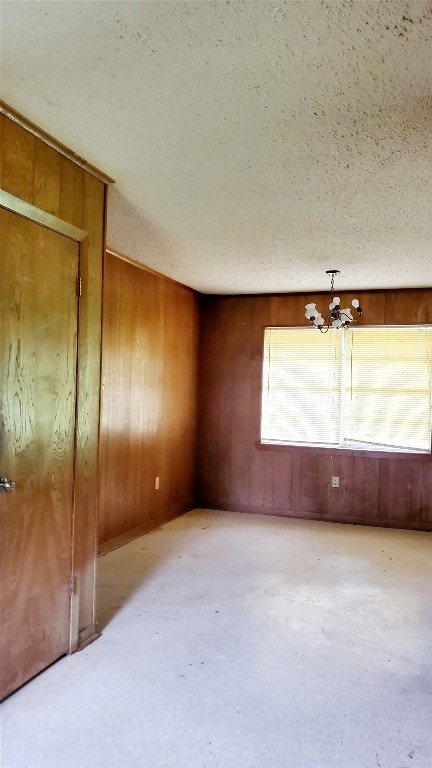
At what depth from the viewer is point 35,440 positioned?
86.8 inches

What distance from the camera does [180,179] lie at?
2559mm

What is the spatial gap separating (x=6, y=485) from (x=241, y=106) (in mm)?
1744

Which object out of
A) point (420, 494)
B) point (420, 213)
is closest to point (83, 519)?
point (420, 213)

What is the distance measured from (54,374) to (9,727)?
1412mm

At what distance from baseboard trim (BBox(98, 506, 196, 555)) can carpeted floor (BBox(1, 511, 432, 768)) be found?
0.13m

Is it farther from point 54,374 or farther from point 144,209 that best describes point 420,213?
point 54,374

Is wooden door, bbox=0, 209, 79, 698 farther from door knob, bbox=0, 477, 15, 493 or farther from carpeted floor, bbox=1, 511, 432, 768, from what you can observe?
carpeted floor, bbox=1, 511, 432, 768

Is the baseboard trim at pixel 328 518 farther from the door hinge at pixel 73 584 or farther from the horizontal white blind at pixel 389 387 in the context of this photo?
the door hinge at pixel 73 584

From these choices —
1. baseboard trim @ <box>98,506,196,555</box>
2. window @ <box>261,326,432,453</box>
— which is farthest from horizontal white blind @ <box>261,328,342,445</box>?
baseboard trim @ <box>98,506,196,555</box>

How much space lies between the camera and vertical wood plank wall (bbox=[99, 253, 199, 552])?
4.00 meters

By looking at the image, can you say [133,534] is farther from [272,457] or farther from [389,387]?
[389,387]

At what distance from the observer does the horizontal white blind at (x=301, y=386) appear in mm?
5336

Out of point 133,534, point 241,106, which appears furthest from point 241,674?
point 241,106

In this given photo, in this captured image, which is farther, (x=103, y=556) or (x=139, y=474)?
(x=139, y=474)
